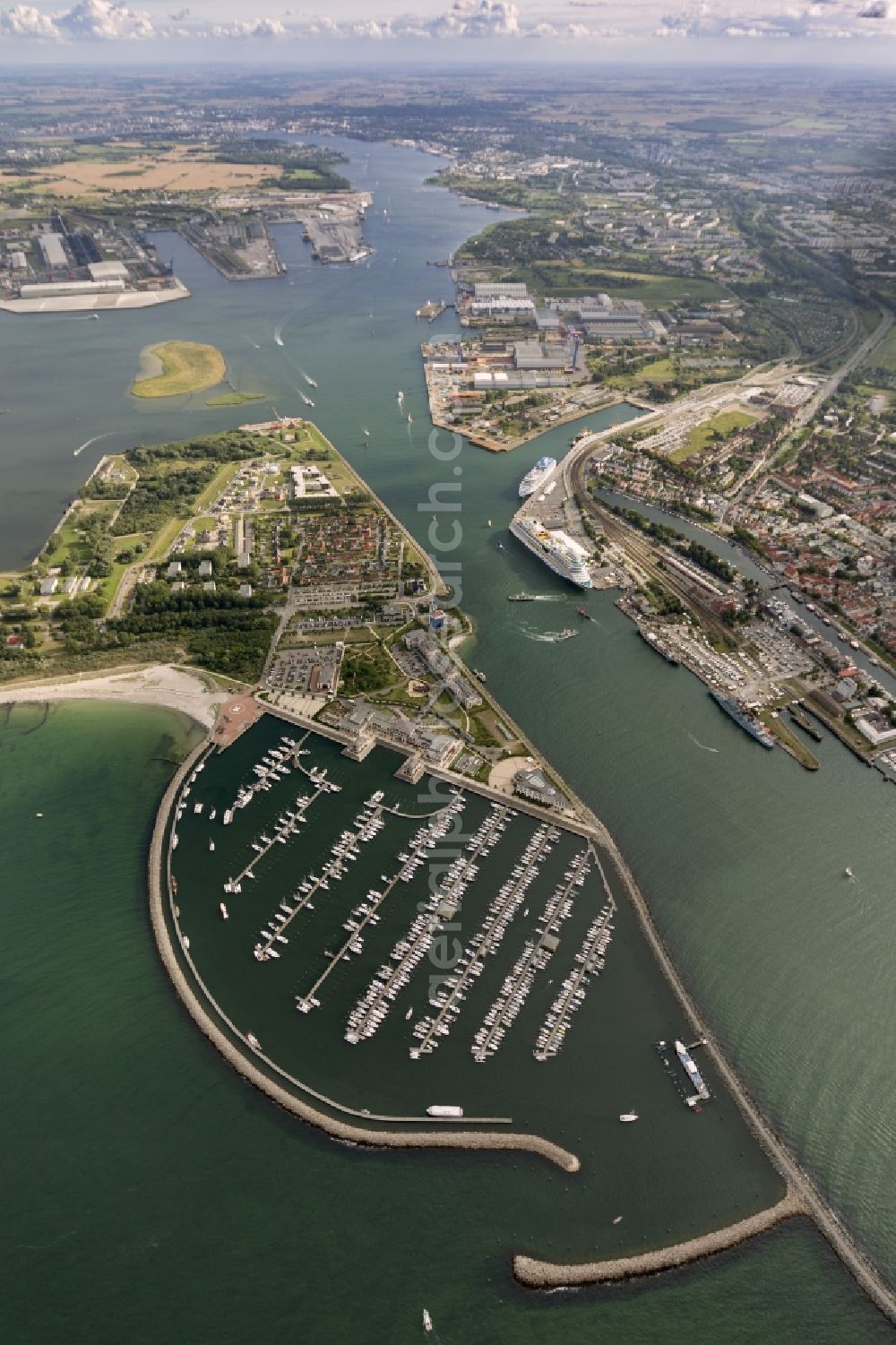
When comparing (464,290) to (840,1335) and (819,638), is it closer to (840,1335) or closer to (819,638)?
(819,638)

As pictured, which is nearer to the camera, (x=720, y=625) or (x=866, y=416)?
(x=720, y=625)

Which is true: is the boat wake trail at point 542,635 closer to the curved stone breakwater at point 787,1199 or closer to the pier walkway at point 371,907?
the pier walkway at point 371,907

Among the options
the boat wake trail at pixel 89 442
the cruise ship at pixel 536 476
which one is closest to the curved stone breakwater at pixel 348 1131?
the cruise ship at pixel 536 476

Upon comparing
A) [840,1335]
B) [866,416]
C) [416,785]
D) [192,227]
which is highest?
[192,227]

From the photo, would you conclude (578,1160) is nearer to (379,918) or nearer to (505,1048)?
(505,1048)

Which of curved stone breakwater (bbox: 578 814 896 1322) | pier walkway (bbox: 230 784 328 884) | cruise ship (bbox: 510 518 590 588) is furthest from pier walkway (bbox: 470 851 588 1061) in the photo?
cruise ship (bbox: 510 518 590 588)

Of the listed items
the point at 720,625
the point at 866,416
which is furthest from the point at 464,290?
the point at 720,625
